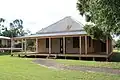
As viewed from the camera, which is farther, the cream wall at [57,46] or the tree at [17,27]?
the tree at [17,27]

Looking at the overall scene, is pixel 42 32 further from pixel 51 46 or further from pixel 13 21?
pixel 13 21

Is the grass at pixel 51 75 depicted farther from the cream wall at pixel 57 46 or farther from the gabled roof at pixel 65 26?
the gabled roof at pixel 65 26

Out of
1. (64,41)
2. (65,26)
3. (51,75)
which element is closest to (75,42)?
(64,41)

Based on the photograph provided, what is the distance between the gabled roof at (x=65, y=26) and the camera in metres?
33.9

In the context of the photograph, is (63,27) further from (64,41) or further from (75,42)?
(64,41)

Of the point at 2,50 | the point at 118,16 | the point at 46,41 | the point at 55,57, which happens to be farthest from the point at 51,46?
the point at 118,16

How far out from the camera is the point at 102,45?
1454 inches

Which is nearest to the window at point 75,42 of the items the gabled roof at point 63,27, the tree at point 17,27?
the gabled roof at point 63,27

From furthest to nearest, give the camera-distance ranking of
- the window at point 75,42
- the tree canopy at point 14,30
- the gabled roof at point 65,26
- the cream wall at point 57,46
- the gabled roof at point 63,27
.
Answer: the tree canopy at point 14,30 → the gabled roof at point 65,26 → the gabled roof at point 63,27 → the cream wall at point 57,46 → the window at point 75,42

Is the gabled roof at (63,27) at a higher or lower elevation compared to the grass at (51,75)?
higher

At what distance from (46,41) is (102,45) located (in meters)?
8.52

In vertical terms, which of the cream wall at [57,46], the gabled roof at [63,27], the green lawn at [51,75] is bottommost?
the green lawn at [51,75]

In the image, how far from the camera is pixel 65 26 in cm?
3516

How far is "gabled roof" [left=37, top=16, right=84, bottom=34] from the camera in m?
33.9
